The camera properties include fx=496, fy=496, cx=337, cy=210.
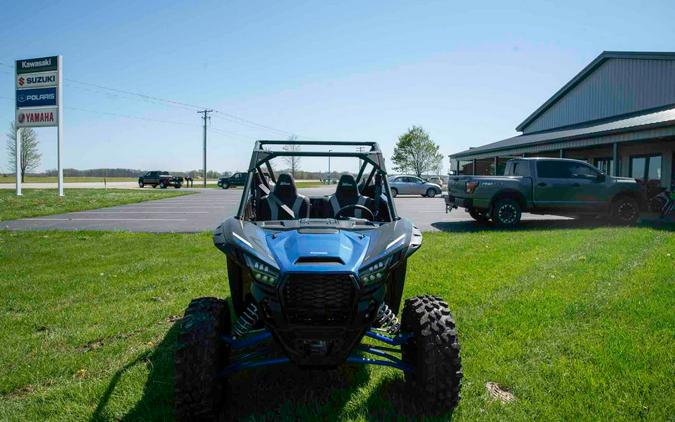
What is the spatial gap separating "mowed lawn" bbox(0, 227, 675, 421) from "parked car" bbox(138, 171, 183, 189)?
38521 mm

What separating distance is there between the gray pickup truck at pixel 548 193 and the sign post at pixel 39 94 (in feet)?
75.3

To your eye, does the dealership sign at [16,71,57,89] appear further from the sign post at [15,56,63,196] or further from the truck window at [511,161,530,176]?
the truck window at [511,161,530,176]

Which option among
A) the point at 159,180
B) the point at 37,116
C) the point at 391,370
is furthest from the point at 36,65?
the point at 391,370

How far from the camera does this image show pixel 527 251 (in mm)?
9039

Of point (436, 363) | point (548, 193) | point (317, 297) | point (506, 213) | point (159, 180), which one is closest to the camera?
point (317, 297)

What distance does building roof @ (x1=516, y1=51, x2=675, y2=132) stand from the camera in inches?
986

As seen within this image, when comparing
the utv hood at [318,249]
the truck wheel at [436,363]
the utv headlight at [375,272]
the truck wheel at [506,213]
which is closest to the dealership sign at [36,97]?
the truck wheel at [506,213]

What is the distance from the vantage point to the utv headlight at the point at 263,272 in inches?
113

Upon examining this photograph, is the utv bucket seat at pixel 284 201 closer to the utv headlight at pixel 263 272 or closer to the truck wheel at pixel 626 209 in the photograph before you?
the utv headlight at pixel 263 272

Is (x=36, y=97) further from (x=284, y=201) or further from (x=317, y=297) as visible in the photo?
(x=317, y=297)

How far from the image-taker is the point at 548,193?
44.0 ft

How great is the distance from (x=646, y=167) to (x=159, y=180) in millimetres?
38251

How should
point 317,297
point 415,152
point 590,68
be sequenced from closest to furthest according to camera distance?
point 317,297, point 590,68, point 415,152

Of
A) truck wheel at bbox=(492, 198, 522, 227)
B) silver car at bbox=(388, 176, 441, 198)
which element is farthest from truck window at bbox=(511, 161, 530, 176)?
silver car at bbox=(388, 176, 441, 198)
